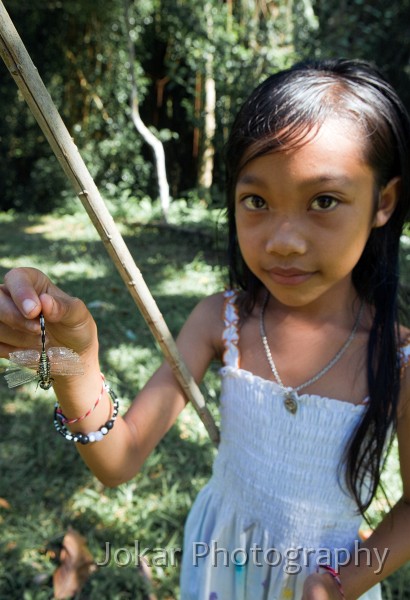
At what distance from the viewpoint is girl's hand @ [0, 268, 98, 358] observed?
677mm

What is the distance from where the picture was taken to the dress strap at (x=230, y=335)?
1206 mm

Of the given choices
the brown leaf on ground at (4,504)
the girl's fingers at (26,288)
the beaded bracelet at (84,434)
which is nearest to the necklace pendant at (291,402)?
the beaded bracelet at (84,434)

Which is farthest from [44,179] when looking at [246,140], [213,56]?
[246,140]

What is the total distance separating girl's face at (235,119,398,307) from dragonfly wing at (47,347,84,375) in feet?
1.34

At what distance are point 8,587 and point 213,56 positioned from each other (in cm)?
641

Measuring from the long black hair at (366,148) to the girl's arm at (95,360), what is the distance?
33 centimetres

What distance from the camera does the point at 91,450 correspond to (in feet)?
3.11

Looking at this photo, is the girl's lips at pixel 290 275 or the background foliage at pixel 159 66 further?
the background foliage at pixel 159 66

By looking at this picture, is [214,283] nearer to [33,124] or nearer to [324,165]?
[324,165]

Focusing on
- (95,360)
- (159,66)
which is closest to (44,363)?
(95,360)

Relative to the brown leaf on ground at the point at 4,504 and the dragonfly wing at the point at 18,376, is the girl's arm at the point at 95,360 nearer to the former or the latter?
the dragonfly wing at the point at 18,376

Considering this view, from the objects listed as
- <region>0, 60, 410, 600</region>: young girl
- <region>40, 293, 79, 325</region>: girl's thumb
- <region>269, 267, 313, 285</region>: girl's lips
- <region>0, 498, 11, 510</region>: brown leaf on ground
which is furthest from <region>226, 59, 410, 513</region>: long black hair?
<region>0, 498, 11, 510</region>: brown leaf on ground

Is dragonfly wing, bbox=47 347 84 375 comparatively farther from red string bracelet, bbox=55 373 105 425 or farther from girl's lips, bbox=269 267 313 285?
girl's lips, bbox=269 267 313 285

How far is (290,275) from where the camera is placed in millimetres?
998
